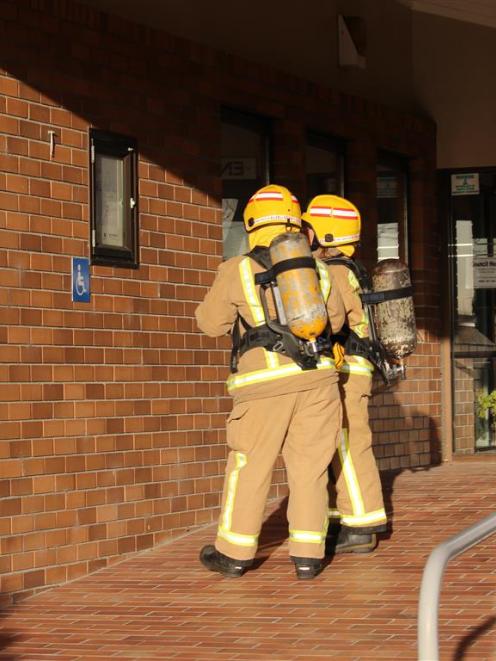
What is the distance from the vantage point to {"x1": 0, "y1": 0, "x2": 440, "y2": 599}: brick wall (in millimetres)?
8359

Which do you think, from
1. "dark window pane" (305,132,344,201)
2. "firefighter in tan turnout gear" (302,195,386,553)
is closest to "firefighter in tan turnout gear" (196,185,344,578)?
"firefighter in tan turnout gear" (302,195,386,553)

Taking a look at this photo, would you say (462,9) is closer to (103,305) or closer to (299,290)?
(103,305)

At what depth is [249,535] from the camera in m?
8.09

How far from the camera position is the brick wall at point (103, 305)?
8.36 metres

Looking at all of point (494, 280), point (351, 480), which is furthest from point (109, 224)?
point (494, 280)

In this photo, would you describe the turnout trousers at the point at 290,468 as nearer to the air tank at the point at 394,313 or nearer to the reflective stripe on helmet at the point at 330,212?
the air tank at the point at 394,313

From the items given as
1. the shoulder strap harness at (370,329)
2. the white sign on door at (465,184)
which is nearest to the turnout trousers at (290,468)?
the shoulder strap harness at (370,329)

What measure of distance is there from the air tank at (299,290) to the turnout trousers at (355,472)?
120cm

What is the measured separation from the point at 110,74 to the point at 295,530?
308 cm

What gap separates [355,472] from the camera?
8875 millimetres

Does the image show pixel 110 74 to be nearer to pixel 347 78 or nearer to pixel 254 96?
pixel 254 96

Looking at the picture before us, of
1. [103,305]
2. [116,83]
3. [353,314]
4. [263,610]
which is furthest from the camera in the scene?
[116,83]

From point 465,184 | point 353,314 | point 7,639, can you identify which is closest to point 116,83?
point 353,314

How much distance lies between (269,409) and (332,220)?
1392 mm
